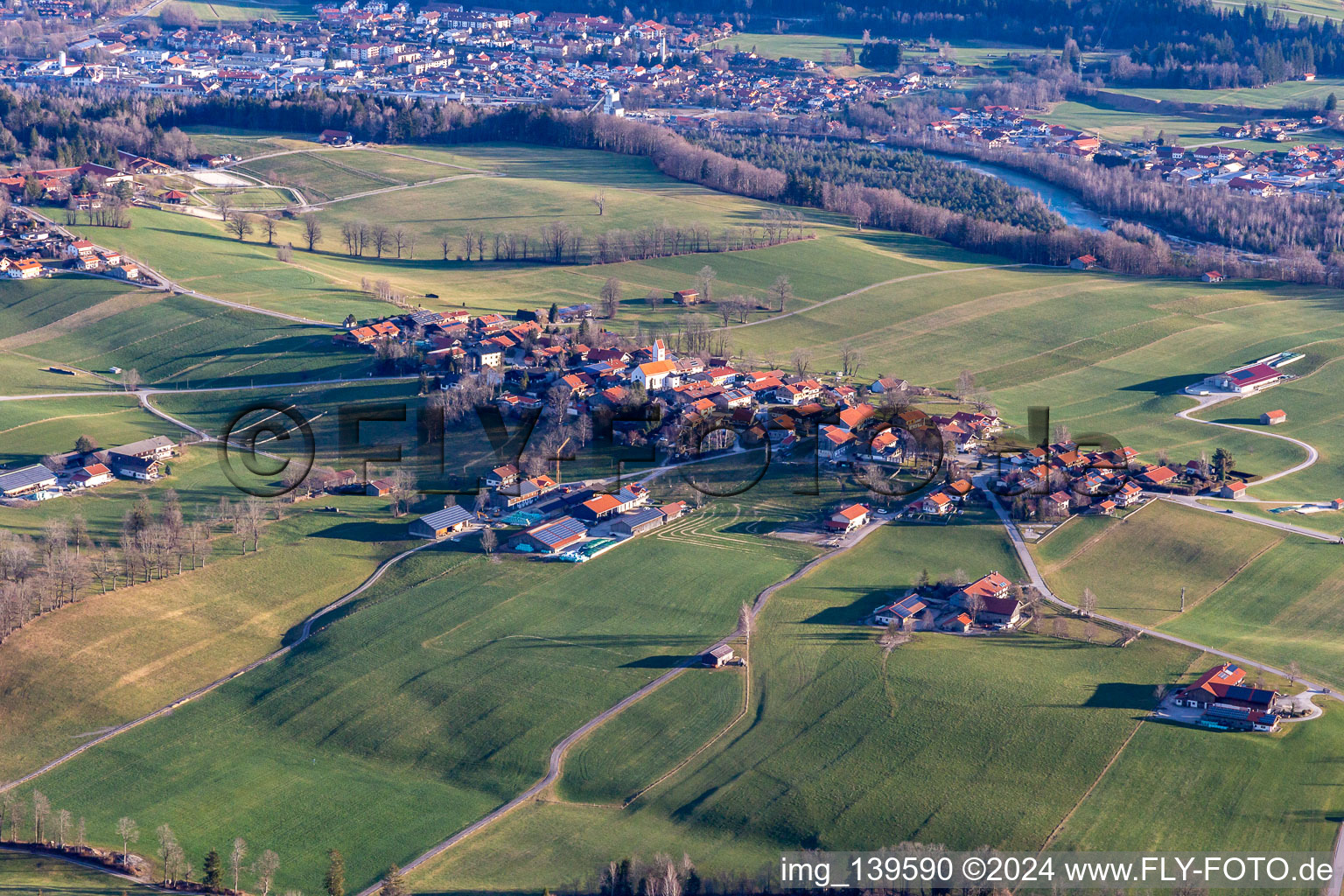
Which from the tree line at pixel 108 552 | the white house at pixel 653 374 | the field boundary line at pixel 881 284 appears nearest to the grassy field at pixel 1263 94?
the field boundary line at pixel 881 284

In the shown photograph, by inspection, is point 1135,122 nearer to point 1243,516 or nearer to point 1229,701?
point 1243,516

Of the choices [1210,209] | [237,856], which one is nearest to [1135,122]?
[1210,209]

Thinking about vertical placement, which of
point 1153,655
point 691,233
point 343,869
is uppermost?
point 691,233

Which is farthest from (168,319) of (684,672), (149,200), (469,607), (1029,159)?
(1029,159)

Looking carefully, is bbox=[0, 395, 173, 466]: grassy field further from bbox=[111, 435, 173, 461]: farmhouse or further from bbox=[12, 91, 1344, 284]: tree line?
bbox=[12, 91, 1344, 284]: tree line

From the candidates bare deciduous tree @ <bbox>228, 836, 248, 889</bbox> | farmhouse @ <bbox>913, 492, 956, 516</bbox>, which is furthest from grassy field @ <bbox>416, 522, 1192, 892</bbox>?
farmhouse @ <bbox>913, 492, 956, 516</bbox>

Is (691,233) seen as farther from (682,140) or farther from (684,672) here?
(684,672)
